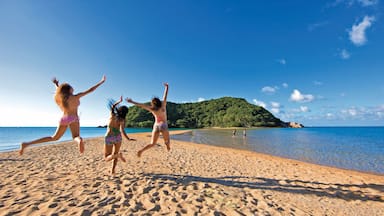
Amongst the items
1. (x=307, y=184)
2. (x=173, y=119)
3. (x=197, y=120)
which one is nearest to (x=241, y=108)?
(x=197, y=120)

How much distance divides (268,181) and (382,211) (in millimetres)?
3025

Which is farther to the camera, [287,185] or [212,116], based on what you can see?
[212,116]

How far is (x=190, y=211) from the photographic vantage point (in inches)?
160

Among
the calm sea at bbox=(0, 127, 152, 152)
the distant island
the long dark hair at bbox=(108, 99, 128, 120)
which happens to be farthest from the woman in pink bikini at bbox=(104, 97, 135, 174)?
the distant island

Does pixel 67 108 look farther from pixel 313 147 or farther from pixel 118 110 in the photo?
pixel 313 147

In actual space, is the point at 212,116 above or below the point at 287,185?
above

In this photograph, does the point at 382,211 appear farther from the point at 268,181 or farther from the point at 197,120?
the point at 197,120

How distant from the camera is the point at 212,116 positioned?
13350 cm

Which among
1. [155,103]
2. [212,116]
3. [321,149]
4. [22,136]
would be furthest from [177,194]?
[212,116]

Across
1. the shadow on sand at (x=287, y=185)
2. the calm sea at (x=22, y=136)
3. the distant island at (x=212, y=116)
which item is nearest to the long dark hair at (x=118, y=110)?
the shadow on sand at (x=287, y=185)

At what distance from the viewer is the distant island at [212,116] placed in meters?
110

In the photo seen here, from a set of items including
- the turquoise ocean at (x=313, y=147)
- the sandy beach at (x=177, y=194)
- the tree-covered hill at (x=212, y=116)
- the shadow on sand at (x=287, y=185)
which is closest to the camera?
the sandy beach at (x=177, y=194)

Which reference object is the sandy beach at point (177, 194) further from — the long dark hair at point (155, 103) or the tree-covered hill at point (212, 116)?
the tree-covered hill at point (212, 116)

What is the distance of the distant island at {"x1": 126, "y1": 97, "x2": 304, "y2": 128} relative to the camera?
109644 mm
